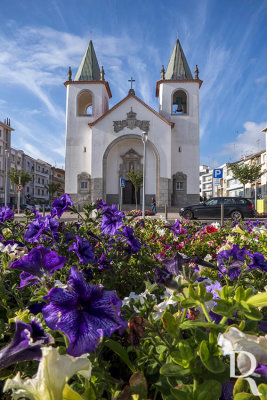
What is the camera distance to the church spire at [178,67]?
99.0ft

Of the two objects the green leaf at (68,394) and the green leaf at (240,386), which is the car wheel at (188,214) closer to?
the green leaf at (240,386)

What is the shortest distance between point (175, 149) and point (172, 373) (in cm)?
2953

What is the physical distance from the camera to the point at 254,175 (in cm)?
3781

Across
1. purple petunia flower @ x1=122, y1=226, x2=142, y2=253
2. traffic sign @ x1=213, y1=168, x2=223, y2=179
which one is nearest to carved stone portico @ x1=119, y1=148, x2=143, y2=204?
traffic sign @ x1=213, y1=168, x2=223, y2=179

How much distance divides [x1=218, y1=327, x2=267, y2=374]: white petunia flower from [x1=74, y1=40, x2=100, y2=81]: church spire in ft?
108

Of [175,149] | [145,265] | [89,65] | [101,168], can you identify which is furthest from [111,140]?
[145,265]

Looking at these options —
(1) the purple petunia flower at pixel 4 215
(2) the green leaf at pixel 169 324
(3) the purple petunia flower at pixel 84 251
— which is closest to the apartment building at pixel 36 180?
(1) the purple petunia flower at pixel 4 215

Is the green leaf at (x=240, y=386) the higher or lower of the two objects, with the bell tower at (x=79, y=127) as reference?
lower

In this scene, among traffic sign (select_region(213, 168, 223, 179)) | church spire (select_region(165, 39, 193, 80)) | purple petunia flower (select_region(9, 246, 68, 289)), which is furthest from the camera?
church spire (select_region(165, 39, 193, 80))

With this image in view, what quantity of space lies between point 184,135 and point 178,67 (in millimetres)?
7692

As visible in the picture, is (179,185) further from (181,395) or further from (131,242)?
(181,395)

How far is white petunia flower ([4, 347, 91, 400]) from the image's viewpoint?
1.83 ft

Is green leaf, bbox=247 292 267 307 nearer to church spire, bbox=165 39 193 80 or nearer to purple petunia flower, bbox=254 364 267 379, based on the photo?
purple petunia flower, bbox=254 364 267 379

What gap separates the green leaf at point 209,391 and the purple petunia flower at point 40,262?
0.64 meters
